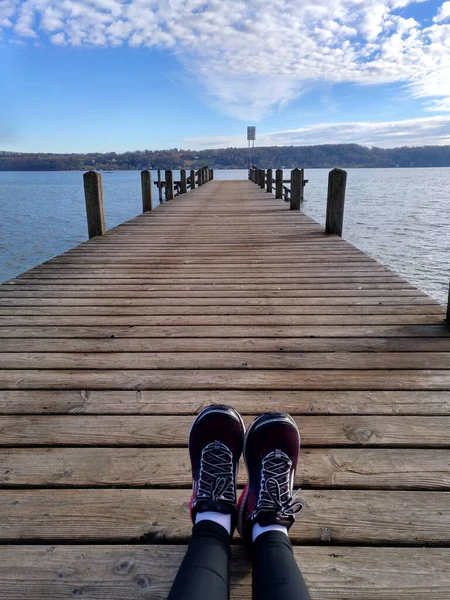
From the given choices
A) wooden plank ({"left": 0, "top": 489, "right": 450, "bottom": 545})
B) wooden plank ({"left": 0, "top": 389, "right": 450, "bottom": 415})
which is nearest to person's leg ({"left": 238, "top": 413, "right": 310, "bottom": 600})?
wooden plank ({"left": 0, "top": 489, "right": 450, "bottom": 545})

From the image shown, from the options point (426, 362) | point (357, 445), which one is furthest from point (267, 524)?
point (426, 362)

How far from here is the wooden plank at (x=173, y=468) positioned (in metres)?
1.47

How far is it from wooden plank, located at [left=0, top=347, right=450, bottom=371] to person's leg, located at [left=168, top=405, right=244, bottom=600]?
82cm

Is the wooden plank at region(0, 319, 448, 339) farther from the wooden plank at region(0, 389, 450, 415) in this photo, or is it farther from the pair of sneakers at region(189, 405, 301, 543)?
the pair of sneakers at region(189, 405, 301, 543)

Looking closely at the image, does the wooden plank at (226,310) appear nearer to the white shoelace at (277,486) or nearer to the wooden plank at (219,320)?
the wooden plank at (219,320)

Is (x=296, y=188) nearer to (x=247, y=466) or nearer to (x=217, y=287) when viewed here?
(x=217, y=287)

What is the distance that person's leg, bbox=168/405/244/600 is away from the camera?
1.03 metres

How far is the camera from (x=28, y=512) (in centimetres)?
135

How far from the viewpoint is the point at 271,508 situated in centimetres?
124

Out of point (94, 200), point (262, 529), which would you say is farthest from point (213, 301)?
point (94, 200)

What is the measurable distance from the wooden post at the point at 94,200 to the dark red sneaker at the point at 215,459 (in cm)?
496

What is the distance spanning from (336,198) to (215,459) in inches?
207

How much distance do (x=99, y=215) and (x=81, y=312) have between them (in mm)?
3322

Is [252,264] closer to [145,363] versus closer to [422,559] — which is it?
[145,363]
